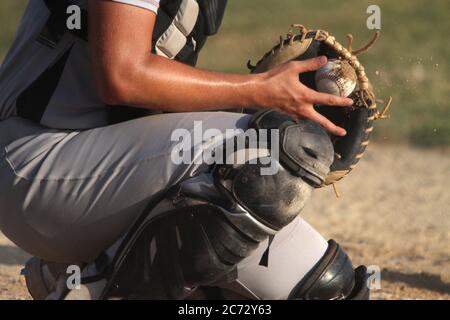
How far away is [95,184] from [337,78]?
2.72ft

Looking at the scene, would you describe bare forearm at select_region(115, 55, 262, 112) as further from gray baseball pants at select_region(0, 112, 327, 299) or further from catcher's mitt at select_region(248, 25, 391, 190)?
catcher's mitt at select_region(248, 25, 391, 190)

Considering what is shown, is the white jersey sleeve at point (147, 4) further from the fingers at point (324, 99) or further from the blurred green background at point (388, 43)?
the blurred green background at point (388, 43)

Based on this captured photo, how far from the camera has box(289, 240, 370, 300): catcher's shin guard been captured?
3193 millimetres

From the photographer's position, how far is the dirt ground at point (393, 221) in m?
4.54

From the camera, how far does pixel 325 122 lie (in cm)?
313

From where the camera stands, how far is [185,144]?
9.76 feet

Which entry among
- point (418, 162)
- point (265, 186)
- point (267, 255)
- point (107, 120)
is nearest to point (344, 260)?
point (267, 255)

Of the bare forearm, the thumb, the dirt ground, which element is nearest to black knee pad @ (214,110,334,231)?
the bare forearm

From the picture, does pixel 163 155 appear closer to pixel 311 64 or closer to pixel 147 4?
pixel 147 4

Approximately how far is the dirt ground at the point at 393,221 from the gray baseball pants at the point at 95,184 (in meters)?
0.97
